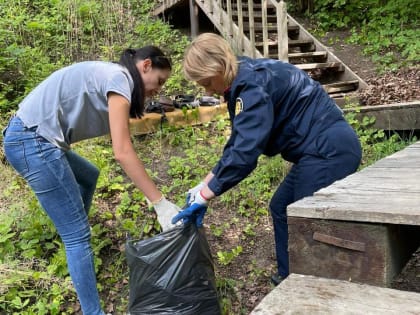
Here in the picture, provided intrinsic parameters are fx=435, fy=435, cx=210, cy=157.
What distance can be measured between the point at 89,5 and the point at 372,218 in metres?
7.20

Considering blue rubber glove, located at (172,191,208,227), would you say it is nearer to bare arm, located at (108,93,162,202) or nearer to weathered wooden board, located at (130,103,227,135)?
bare arm, located at (108,93,162,202)

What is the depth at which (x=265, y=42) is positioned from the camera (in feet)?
19.0

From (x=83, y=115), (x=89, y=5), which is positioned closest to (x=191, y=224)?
(x=83, y=115)

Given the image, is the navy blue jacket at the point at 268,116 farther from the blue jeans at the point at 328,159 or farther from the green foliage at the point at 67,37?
the green foliage at the point at 67,37

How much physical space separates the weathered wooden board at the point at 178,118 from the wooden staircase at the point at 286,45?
4.55 ft

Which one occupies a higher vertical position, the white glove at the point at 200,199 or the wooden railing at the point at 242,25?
the wooden railing at the point at 242,25

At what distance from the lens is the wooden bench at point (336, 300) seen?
1.05 metres

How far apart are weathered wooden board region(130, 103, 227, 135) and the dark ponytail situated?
223cm

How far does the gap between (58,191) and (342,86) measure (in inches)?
179

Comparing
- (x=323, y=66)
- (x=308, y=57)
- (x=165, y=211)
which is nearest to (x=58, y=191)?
(x=165, y=211)

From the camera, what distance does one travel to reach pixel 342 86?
5.81 meters

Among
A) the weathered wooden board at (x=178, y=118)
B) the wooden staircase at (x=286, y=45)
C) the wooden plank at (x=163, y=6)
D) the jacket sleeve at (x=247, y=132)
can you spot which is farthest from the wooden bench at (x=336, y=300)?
the wooden plank at (x=163, y=6)

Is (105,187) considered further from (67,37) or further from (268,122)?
(67,37)

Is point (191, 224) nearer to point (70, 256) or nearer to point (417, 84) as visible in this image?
point (70, 256)
